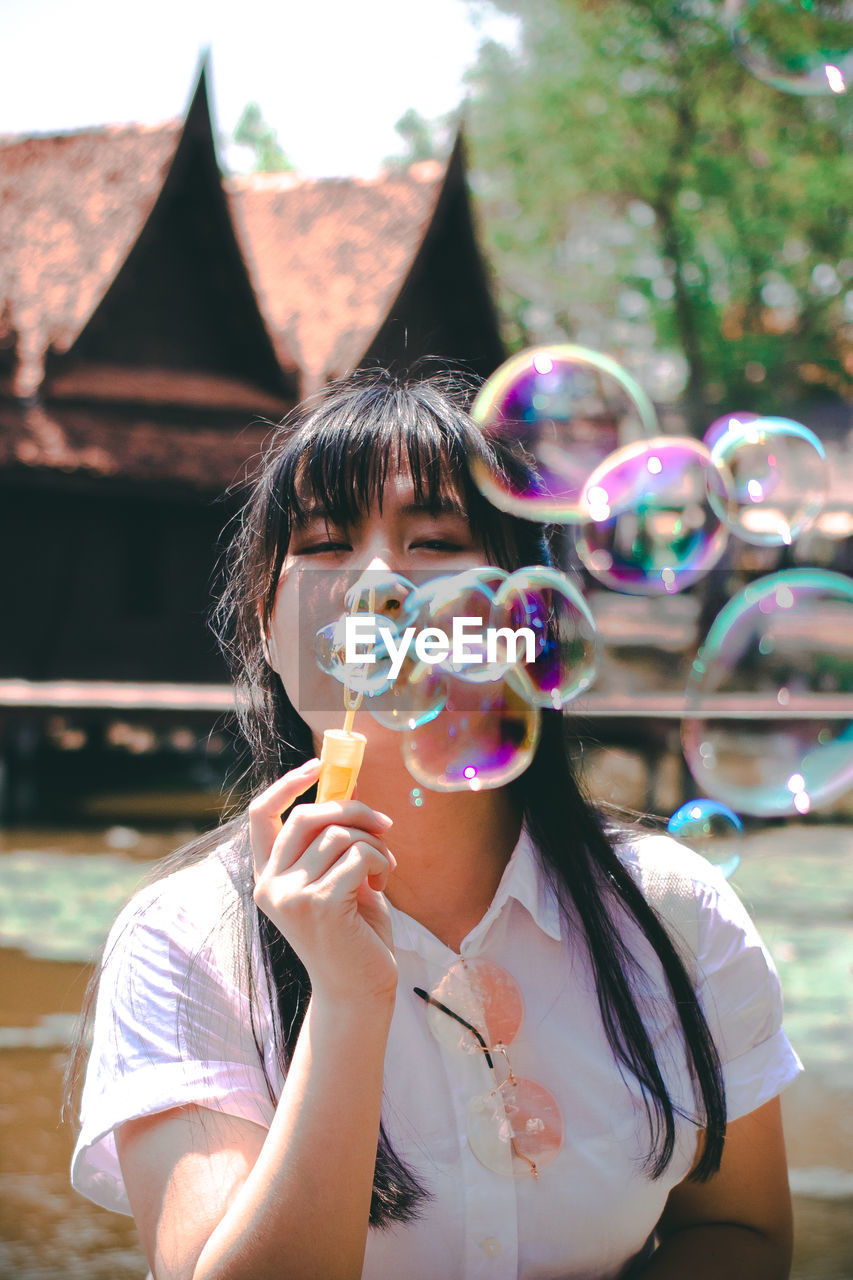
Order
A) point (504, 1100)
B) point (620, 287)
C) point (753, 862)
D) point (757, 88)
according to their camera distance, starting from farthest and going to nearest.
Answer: point (620, 287) < point (757, 88) < point (753, 862) < point (504, 1100)

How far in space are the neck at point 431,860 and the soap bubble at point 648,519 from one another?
1159 millimetres

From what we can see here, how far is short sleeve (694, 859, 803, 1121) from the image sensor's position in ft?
4.39

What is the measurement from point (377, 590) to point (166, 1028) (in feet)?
1.72

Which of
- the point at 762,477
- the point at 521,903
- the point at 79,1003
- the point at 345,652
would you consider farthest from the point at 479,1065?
the point at 79,1003

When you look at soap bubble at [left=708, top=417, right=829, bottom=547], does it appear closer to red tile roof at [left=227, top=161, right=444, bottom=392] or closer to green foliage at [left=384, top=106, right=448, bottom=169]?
red tile roof at [left=227, top=161, right=444, bottom=392]

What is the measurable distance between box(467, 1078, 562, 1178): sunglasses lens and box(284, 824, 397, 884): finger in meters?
0.34

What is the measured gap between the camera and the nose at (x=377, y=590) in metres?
1.35

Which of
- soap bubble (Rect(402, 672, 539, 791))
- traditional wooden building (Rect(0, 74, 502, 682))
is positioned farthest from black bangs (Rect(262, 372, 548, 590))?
traditional wooden building (Rect(0, 74, 502, 682))

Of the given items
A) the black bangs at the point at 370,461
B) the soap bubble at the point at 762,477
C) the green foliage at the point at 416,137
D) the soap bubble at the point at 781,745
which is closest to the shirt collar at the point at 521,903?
the black bangs at the point at 370,461

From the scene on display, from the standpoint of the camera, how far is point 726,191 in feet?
60.0

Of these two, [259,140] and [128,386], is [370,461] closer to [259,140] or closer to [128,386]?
[128,386]

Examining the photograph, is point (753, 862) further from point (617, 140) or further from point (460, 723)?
point (617, 140)

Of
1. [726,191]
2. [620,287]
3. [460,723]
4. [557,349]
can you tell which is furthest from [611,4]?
[460,723]

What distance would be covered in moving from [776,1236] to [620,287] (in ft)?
75.1
